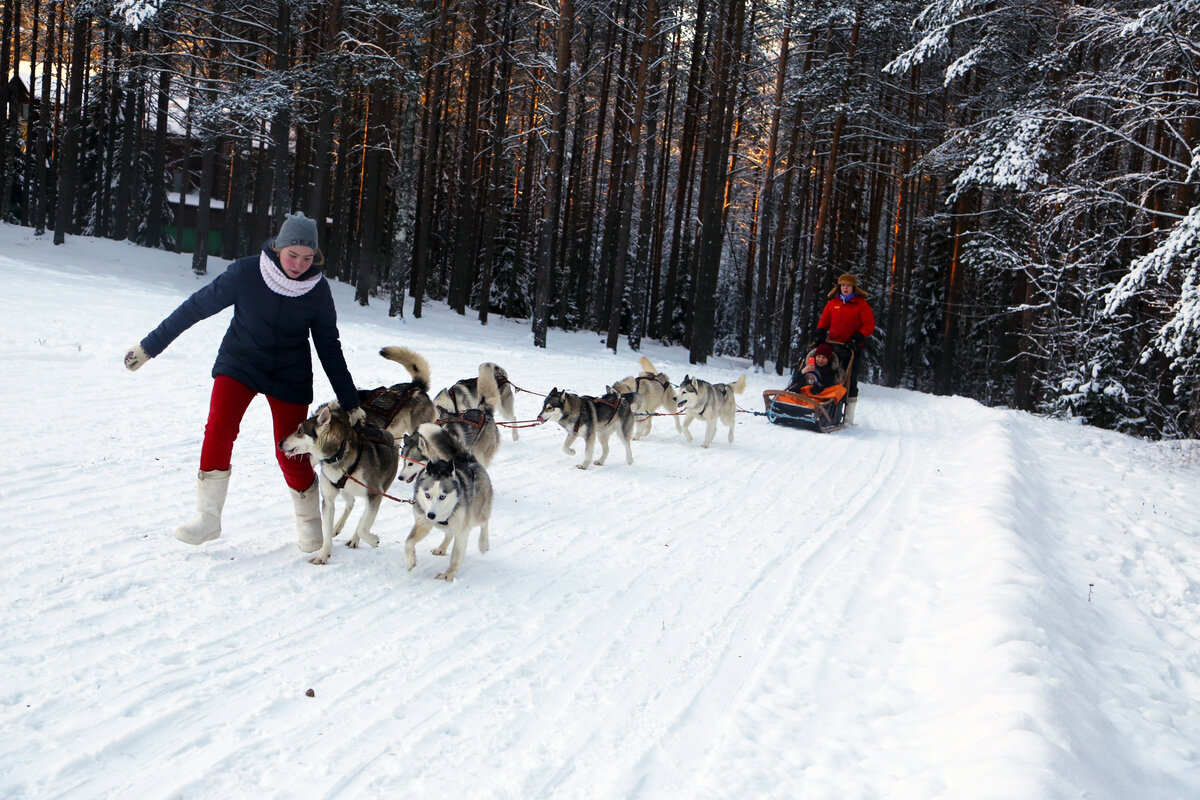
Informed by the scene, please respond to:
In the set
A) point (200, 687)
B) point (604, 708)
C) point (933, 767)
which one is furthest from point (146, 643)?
point (933, 767)

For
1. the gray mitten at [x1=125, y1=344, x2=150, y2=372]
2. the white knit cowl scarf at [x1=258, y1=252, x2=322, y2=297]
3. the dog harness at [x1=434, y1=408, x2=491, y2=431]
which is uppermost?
the white knit cowl scarf at [x1=258, y1=252, x2=322, y2=297]

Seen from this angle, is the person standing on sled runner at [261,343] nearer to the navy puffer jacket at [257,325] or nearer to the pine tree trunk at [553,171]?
the navy puffer jacket at [257,325]

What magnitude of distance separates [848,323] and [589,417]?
6.57m

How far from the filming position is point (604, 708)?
339cm

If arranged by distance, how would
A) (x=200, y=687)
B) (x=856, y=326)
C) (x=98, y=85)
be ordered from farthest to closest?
1. (x=98, y=85)
2. (x=856, y=326)
3. (x=200, y=687)

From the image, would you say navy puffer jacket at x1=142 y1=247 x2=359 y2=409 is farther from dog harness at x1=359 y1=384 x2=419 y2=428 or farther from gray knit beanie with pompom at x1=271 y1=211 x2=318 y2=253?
dog harness at x1=359 y1=384 x2=419 y2=428

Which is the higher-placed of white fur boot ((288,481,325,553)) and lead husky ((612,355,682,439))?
lead husky ((612,355,682,439))

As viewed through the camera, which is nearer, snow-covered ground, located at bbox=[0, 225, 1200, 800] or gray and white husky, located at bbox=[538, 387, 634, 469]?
snow-covered ground, located at bbox=[0, 225, 1200, 800]

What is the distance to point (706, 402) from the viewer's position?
10203mm

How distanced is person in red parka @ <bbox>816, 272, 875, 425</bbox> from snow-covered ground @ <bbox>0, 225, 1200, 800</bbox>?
533 centimetres

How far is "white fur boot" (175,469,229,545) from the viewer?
460cm

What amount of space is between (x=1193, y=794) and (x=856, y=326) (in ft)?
35.2

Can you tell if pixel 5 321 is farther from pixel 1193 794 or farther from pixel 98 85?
pixel 98 85

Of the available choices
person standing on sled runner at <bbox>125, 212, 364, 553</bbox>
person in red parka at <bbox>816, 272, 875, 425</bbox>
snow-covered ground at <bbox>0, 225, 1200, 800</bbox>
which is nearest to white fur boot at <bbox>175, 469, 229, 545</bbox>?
person standing on sled runner at <bbox>125, 212, 364, 553</bbox>
